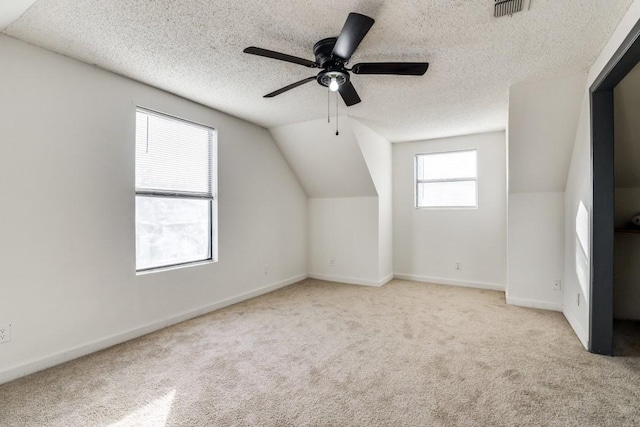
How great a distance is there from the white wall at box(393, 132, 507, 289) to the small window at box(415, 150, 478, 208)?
0.11 metres

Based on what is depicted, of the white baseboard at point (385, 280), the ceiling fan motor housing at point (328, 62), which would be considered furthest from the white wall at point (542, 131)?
the white baseboard at point (385, 280)

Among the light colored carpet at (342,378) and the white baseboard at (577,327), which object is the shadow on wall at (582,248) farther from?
the light colored carpet at (342,378)

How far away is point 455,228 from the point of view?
4762mm

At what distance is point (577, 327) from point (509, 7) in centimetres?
286

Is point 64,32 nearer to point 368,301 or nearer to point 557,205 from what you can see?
point 368,301

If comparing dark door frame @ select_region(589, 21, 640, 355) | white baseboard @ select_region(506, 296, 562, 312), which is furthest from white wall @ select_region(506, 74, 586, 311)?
dark door frame @ select_region(589, 21, 640, 355)

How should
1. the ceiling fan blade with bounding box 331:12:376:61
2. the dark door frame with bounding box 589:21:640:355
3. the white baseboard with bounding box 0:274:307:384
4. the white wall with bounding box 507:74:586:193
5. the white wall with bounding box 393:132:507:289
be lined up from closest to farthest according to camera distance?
the ceiling fan blade with bounding box 331:12:376:61
the white baseboard with bounding box 0:274:307:384
the dark door frame with bounding box 589:21:640:355
the white wall with bounding box 507:74:586:193
the white wall with bounding box 393:132:507:289

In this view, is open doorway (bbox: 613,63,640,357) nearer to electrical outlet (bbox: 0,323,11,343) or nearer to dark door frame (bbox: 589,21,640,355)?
dark door frame (bbox: 589,21,640,355)

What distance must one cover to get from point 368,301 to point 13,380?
10.9 feet

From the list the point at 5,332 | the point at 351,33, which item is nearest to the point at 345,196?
the point at 351,33

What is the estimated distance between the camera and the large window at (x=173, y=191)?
300 centimetres

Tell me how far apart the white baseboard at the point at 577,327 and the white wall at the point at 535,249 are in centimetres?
27

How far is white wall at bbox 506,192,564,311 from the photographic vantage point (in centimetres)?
348

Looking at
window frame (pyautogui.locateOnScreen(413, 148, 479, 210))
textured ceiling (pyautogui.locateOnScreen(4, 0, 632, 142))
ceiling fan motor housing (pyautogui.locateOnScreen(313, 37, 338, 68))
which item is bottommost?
window frame (pyautogui.locateOnScreen(413, 148, 479, 210))
